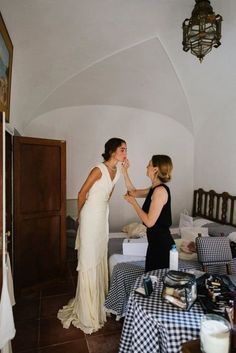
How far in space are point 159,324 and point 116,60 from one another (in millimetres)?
2666

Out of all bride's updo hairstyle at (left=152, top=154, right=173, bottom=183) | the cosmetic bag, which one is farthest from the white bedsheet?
the cosmetic bag

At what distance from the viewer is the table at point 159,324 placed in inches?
39.3

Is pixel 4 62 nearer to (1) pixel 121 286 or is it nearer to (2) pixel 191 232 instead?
(1) pixel 121 286

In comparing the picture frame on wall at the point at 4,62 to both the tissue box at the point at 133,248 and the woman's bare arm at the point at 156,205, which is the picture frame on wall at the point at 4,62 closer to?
the woman's bare arm at the point at 156,205

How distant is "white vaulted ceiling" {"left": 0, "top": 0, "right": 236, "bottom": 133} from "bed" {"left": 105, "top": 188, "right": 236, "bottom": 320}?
4.19 feet

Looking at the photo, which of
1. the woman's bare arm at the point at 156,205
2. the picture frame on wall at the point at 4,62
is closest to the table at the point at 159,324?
the woman's bare arm at the point at 156,205

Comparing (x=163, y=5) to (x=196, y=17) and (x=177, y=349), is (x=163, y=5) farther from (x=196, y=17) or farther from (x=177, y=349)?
(x=177, y=349)

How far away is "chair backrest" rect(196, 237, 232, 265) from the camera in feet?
5.75

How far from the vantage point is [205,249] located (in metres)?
1.75

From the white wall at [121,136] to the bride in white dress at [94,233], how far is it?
2065mm

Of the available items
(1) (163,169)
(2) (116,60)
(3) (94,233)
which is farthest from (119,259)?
(2) (116,60)

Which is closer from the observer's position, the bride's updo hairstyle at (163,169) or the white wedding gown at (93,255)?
the bride's updo hairstyle at (163,169)

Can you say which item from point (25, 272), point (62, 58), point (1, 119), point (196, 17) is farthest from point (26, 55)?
point (25, 272)

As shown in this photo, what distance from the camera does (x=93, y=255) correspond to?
6.80 feet
